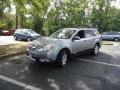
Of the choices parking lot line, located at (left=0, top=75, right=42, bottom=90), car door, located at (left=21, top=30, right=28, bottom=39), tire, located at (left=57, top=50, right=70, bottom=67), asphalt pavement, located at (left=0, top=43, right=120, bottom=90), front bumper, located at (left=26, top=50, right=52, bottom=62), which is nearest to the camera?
parking lot line, located at (left=0, top=75, right=42, bottom=90)

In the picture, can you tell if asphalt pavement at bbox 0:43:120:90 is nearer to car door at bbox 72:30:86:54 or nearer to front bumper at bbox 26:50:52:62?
front bumper at bbox 26:50:52:62

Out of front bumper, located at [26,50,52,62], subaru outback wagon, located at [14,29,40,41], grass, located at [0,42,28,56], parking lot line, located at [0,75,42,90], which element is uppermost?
subaru outback wagon, located at [14,29,40,41]

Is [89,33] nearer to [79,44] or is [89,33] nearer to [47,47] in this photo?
[79,44]

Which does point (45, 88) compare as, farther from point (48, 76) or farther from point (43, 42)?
point (43, 42)

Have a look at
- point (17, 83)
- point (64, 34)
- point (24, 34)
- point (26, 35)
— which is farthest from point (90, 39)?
point (24, 34)

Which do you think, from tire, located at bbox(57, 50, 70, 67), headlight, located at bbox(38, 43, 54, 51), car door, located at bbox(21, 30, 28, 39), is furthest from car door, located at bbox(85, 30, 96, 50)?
car door, located at bbox(21, 30, 28, 39)

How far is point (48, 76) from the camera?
7.99 meters

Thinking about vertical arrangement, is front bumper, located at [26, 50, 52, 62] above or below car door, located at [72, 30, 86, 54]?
below

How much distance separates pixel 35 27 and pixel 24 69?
2995 centimetres

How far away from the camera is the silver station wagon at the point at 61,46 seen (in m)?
8.95

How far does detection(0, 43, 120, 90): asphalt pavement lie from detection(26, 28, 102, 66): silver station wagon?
1.47ft

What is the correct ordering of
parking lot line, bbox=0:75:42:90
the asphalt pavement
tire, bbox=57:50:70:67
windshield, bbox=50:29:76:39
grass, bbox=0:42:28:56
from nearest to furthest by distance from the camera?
1. parking lot line, bbox=0:75:42:90
2. the asphalt pavement
3. tire, bbox=57:50:70:67
4. windshield, bbox=50:29:76:39
5. grass, bbox=0:42:28:56

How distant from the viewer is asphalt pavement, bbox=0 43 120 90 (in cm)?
696

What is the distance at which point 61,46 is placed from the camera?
368 inches
